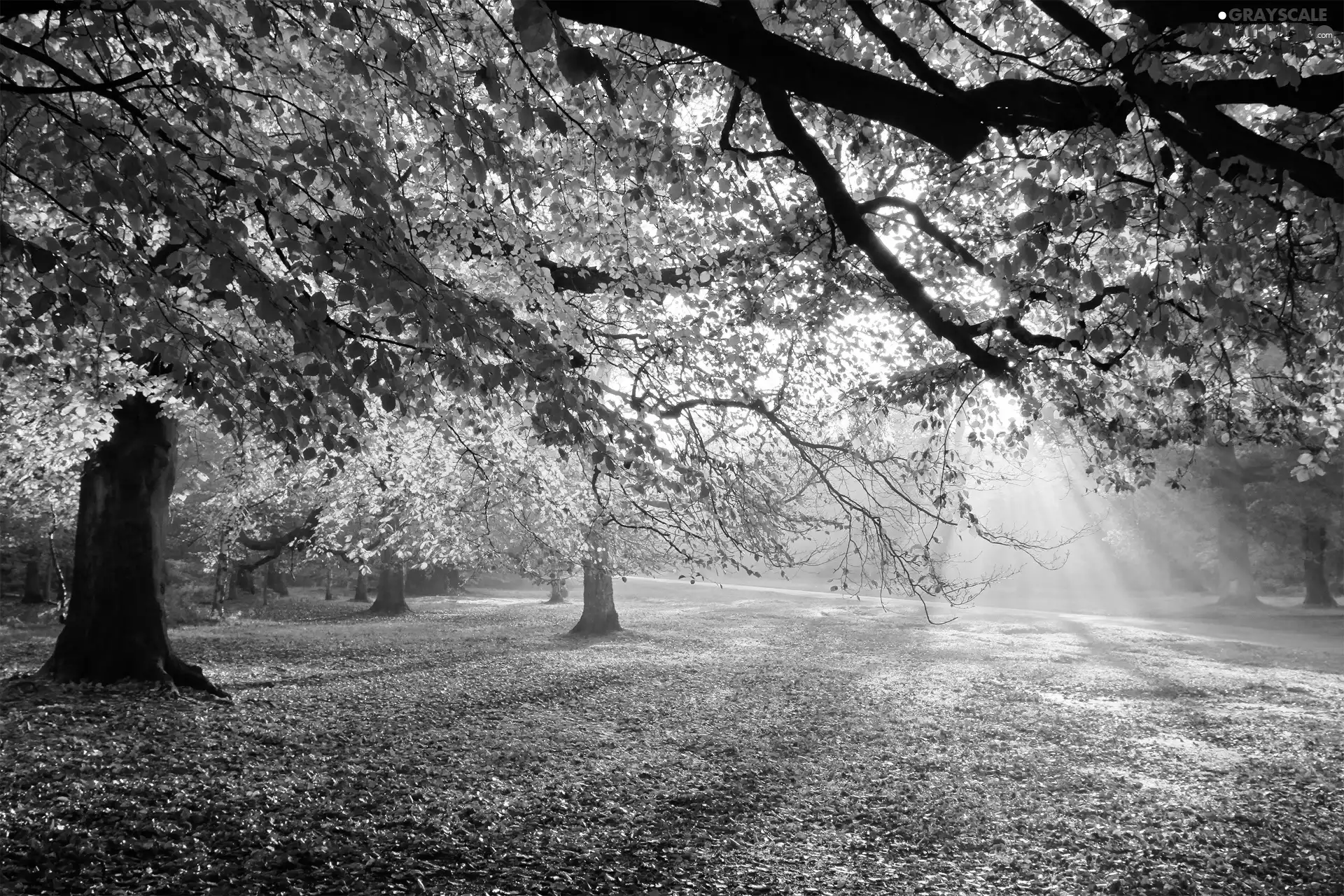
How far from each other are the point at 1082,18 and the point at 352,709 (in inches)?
502

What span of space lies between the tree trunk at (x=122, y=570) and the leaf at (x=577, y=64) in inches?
472

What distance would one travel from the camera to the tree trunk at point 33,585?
3312cm

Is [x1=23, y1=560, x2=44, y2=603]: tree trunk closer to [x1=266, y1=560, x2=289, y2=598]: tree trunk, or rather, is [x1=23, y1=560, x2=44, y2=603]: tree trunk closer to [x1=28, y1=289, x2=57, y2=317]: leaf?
[x1=266, y1=560, x2=289, y2=598]: tree trunk

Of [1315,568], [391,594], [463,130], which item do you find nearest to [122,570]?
[463,130]

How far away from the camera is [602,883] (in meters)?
6.52

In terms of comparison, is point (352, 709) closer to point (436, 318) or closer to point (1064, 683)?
point (436, 318)

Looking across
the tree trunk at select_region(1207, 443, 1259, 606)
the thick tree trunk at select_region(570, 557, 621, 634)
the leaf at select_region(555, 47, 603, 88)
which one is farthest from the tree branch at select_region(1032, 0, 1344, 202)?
the tree trunk at select_region(1207, 443, 1259, 606)

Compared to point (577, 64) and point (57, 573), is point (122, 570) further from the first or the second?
point (57, 573)

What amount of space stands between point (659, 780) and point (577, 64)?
8.37 m

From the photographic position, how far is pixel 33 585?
110ft

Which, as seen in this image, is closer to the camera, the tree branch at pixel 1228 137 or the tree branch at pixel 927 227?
the tree branch at pixel 1228 137

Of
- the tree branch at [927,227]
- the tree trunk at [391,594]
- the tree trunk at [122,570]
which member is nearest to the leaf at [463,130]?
the tree branch at [927,227]

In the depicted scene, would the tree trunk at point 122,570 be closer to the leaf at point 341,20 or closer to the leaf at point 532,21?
the leaf at point 341,20

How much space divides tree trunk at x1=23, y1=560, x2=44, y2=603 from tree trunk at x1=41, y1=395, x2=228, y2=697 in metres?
26.1
